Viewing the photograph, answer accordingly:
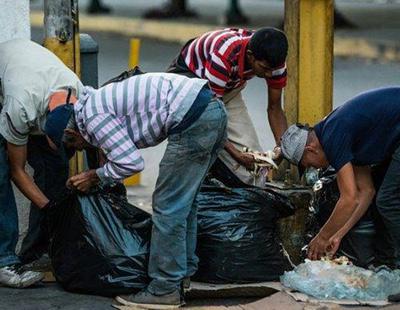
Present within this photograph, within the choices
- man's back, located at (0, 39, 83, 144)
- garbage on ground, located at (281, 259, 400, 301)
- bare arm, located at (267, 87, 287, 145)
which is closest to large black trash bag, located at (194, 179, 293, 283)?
garbage on ground, located at (281, 259, 400, 301)

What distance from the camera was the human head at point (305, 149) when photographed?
5500 millimetres

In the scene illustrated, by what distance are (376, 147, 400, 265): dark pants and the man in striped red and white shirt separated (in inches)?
29.0

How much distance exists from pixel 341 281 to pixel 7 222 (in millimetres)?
1678

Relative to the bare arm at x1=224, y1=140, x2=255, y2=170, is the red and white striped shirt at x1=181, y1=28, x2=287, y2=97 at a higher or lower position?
higher

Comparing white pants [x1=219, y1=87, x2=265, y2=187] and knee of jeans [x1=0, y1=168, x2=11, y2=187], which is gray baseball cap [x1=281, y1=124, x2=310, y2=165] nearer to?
white pants [x1=219, y1=87, x2=265, y2=187]

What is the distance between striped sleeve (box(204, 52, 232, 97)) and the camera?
5785 millimetres

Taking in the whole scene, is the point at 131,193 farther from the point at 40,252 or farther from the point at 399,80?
the point at 399,80

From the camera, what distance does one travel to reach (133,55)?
373 inches

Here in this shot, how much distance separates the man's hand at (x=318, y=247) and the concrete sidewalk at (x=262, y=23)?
10926mm

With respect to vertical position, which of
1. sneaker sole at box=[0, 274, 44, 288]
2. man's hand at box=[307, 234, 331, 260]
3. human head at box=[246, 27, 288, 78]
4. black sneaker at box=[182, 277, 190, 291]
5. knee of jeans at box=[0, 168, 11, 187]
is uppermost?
human head at box=[246, 27, 288, 78]

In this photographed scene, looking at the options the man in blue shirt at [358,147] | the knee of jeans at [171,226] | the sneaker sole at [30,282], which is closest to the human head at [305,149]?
the man in blue shirt at [358,147]

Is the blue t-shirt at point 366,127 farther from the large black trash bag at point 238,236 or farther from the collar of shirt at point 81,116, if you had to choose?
the collar of shirt at point 81,116

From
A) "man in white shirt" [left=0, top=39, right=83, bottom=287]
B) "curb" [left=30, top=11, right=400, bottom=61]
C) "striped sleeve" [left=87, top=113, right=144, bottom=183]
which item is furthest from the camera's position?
"curb" [left=30, top=11, right=400, bottom=61]

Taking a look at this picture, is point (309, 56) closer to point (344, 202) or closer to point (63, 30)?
point (344, 202)
